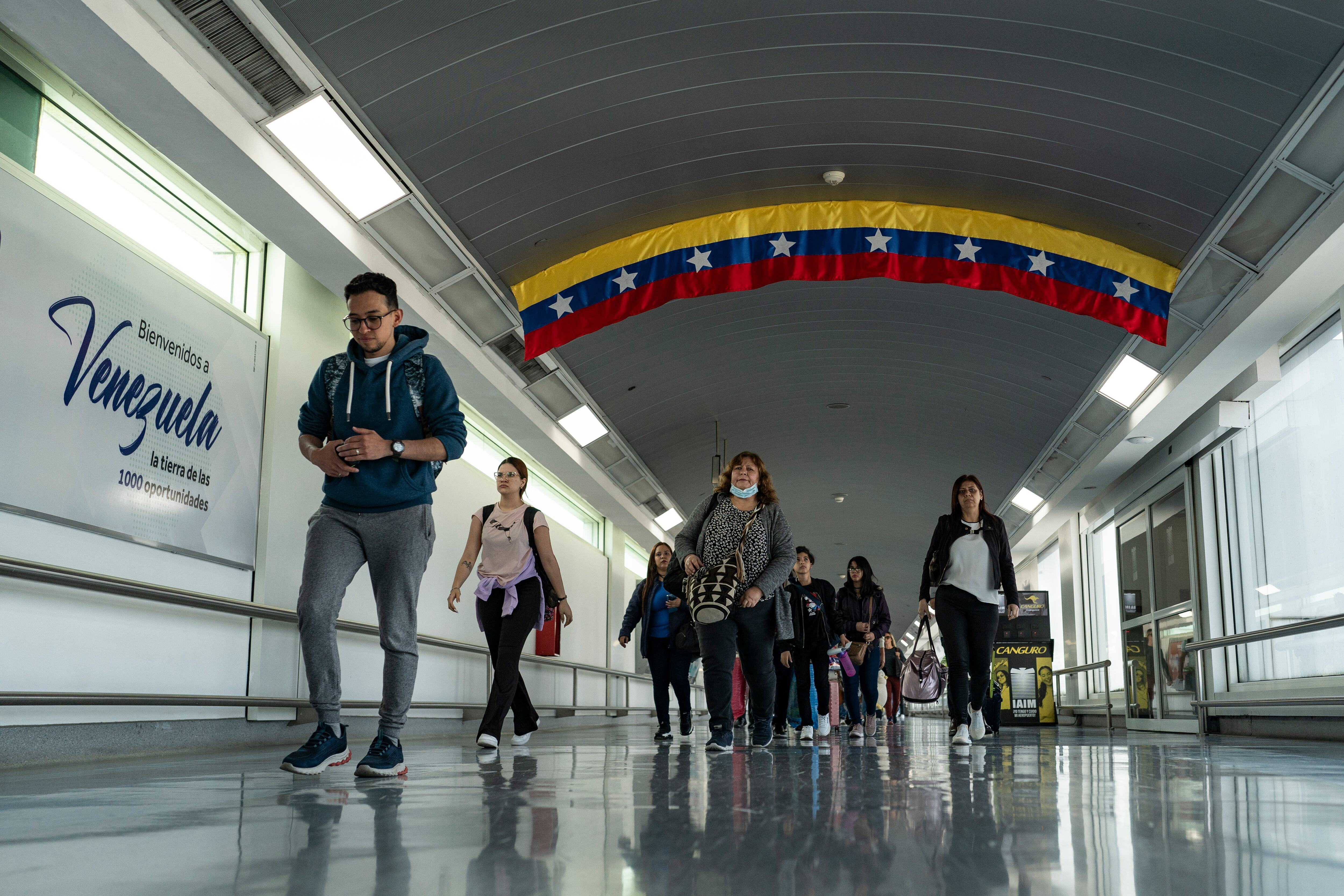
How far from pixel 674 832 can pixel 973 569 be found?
4.91 meters

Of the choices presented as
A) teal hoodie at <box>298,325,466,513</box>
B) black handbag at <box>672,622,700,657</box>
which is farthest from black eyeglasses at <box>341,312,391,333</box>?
black handbag at <box>672,622,700,657</box>

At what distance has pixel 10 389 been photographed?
415cm

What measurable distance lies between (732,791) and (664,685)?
5.46 metres

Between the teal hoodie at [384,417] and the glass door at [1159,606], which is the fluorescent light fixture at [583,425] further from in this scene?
the teal hoodie at [384,417]

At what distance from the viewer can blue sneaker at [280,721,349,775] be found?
3.26 meters

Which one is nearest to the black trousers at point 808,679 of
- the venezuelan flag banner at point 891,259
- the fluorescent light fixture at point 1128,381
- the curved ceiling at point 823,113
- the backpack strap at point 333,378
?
the venezuelan flag banner at point 891,259

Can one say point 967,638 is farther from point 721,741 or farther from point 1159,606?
point 1159,606

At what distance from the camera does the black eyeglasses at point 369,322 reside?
138 inches

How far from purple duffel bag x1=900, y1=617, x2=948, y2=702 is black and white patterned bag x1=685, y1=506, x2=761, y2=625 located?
5.79 m

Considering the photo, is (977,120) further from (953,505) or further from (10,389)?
Answer: (10,389)

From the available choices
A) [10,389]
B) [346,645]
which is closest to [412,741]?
[346,645]

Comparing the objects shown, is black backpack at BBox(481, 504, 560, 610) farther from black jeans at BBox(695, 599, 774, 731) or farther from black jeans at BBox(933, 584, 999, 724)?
black jeans at BBox(933, 584, 999, 724)

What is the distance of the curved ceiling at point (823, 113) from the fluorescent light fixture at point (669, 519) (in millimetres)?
6860

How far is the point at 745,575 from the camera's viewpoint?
516 centimetres
